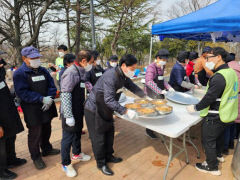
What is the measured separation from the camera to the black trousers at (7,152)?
1997 mm

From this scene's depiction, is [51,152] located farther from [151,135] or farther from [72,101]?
[151,135]

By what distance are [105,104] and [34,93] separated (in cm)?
98

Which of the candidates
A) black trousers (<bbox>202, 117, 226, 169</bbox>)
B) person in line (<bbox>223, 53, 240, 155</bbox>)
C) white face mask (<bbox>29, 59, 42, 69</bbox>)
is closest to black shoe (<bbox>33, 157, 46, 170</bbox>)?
white face mask (<bbox>29, 59, 42, 69</bbox>)

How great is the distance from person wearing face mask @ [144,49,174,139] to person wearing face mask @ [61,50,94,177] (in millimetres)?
1093

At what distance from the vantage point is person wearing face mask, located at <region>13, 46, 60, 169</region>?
6.57ft

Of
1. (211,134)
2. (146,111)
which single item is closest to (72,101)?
(146,111)

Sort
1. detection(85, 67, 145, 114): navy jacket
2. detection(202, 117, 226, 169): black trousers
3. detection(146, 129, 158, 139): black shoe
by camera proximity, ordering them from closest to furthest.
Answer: detection(85, 67, 145, 114): navy jacket → detection(202, 117, 226, 169): black trousers → detection(146, 129, 158, 139): black shoe

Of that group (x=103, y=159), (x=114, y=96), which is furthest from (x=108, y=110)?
(x=103, y=159)

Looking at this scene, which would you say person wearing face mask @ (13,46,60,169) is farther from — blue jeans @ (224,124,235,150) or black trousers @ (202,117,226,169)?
blue jeans @ (224,124,235,150)

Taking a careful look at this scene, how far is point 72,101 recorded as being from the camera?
205 cm

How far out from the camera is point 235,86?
1845 mm

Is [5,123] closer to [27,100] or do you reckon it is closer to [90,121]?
[27,100]

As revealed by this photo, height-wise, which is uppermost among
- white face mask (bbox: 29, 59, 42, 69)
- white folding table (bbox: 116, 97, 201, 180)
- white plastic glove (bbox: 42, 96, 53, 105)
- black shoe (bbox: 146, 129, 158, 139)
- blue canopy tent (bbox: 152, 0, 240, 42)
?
blue canopy tent (bbox: 152, 0, 240, 42)

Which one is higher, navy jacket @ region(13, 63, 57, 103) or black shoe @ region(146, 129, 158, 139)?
navy jacket @ region(13, 63, 57, 103)
